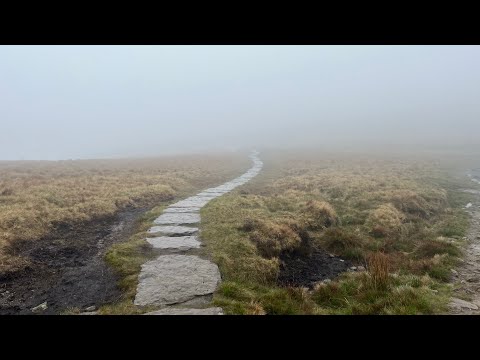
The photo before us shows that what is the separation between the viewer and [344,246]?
39.7 feet

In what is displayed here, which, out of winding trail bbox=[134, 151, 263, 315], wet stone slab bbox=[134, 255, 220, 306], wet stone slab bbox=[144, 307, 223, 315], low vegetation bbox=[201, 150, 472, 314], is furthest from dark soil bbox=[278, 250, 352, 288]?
wet stone slab bbox=[144, 307, 223, 315]

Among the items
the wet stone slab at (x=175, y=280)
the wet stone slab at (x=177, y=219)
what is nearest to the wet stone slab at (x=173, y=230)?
the wet stone slab at (x=177, y=219)

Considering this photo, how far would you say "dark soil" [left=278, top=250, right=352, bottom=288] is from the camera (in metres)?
9.22

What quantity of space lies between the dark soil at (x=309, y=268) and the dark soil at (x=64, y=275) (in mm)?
4435

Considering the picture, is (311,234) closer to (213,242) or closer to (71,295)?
(213,242)

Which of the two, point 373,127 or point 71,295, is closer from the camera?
point 71,295

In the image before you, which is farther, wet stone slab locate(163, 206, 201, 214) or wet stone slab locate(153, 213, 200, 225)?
wet stone slab locate(163, 206, 201, 214)

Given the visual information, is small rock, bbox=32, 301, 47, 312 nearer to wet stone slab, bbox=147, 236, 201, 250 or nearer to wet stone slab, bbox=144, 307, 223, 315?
wet stone slab, bbox=144, 307, 223, 315

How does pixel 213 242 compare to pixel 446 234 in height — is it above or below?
above

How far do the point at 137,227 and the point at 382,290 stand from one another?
9068 mm

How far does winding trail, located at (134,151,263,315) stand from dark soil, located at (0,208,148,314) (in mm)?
817
